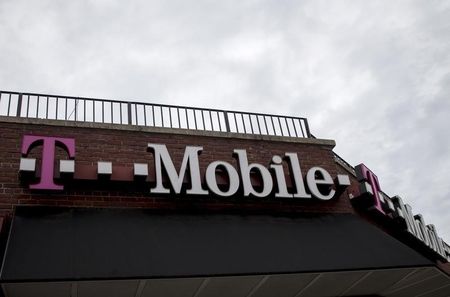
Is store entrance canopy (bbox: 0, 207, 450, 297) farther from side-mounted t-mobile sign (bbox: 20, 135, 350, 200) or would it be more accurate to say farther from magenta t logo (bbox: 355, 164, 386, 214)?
magenta t logo (bbox: 355, 164, 386, 214)

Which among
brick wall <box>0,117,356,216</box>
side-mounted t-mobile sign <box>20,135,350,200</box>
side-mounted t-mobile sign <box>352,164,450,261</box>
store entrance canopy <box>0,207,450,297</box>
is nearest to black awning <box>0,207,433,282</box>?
store entrance canopy <box>0,207,450,297</box>

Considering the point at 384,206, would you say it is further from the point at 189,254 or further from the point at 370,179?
the point at 189,254

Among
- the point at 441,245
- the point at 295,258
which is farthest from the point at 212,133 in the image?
the point at 441,245

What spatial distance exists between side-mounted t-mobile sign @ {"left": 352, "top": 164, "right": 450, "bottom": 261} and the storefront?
38mm

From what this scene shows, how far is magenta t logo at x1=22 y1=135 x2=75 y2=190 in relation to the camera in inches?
260

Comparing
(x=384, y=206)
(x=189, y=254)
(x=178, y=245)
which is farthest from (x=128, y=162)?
(x=384, y=206)

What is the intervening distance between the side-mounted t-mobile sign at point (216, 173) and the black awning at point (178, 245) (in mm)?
405

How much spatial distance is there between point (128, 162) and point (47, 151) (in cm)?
A: 132

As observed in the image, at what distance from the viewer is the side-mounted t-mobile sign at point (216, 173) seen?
22.1 feet

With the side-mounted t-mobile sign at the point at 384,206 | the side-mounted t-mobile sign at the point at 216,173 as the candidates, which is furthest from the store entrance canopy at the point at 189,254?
the side-mounted t-mobile sign at the point at 384,206

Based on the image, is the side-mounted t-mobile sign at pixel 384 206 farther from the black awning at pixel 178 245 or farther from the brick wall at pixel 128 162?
the black awning at pixel 178 245

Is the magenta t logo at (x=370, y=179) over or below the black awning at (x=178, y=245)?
over

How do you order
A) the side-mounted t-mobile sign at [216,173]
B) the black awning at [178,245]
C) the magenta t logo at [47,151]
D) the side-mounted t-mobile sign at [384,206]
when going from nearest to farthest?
1. the black awning at [178,245]
2. the magenta t logo at [47,151]
3. the side-mounted t-mobile sign at [216,173]
4. the side-mounted t-mobile sign at [384,206]

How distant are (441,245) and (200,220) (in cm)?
702
